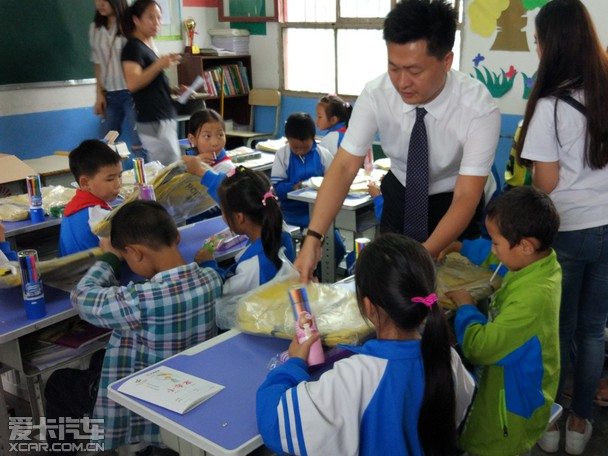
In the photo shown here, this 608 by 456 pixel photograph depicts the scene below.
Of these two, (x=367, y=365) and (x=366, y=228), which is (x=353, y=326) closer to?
(x=367, y=365)

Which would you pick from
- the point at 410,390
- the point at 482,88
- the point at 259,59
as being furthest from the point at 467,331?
→ the point at 259,59

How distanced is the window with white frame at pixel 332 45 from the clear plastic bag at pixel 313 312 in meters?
4.35

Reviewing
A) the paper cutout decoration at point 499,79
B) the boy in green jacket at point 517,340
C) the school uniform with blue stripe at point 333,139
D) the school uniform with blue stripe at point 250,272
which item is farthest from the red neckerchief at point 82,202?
the paper cutout decoration at point 499,79

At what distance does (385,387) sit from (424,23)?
38.5 inches

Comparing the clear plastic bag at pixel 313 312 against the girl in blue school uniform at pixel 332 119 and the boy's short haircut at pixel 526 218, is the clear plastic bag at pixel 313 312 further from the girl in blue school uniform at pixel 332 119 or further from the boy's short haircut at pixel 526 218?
the girl in blue school uniform at pixel 332 119

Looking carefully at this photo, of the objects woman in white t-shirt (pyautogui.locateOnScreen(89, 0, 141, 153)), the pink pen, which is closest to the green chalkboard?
woman in white t-shirt (pyautogui.locateOnScreen(89, 0, 141, 153))

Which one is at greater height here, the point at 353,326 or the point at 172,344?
the point at 353,326

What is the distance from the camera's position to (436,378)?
1260 mm

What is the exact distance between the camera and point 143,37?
157 inches

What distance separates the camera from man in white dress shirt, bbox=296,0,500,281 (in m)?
1.74

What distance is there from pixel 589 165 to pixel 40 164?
4.32m

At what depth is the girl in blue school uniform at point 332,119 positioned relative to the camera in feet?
13.8

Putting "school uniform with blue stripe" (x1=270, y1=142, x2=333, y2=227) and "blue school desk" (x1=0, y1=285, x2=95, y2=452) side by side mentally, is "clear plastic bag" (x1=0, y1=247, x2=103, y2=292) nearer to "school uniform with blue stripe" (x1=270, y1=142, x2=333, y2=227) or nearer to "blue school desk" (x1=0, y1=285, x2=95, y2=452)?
"blue school desk" (x1=0, y1=285, x2=95, y2=452)

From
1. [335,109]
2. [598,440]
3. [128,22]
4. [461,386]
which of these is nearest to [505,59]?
[335,109]
